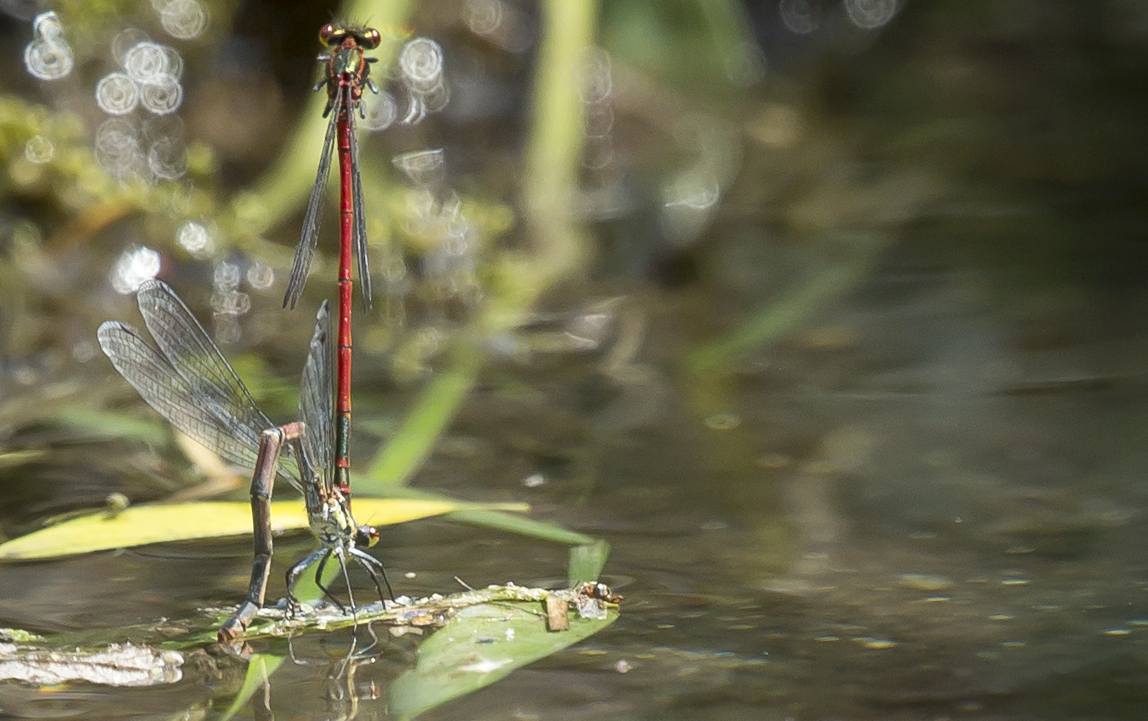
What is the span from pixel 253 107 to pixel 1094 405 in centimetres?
273

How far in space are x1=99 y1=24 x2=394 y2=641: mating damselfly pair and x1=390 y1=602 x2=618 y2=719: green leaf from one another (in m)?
0.14

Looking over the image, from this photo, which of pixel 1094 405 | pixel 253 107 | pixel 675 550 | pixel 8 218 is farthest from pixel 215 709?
pixel 253 107

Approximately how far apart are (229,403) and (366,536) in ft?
0.85

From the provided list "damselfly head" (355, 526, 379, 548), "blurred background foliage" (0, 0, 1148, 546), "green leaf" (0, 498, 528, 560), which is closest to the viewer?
"damselfly head" (355, 526, 379, 548)

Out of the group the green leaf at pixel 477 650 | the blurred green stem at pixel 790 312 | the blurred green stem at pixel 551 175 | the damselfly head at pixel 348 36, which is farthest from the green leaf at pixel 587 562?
the blurred green stem at pixel 551 175

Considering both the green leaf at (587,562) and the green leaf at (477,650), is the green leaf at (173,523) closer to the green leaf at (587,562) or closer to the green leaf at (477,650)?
the green leaf at (587,562)

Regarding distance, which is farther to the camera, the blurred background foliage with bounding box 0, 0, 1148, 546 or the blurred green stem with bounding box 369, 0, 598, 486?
the blurred green stem with bounding box 369, 0, 598, 486

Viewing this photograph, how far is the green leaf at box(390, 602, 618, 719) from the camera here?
1.21m

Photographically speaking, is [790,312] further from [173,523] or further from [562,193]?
[173,523]

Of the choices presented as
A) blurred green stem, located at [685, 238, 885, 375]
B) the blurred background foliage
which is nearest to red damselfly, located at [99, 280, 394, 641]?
the blurred background foliage

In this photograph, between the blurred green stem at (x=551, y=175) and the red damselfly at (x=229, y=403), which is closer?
the red damselfly at (x=229, y=403)

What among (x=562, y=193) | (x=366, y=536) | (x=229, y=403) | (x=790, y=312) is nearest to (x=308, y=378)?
(x=229, y=403)

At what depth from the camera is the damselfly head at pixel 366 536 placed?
1.45 meters

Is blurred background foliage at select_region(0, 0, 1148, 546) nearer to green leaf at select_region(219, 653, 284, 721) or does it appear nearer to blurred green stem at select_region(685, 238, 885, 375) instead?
blurred green stem at select_region(685, 238, 885, 375)
